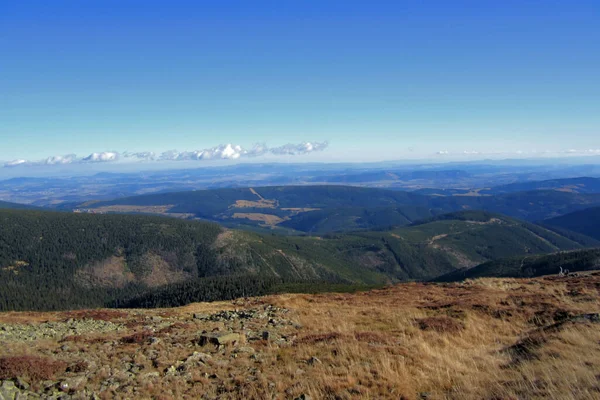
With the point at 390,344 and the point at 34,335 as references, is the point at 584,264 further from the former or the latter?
the point at 34,335

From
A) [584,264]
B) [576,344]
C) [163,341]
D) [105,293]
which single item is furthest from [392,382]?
[105,293]

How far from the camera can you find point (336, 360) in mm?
12133

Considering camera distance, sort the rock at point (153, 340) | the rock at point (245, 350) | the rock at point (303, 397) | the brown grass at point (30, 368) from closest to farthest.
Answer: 1. the rock at point (303, 397)
2. the brown grass at point (30, 368)
3. the rock at point (245, 350)
4. the rock at point (153, 340)

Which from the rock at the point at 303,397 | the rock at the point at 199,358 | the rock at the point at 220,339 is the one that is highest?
the rock at the point at 303,397

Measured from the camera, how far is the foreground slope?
31.0ft

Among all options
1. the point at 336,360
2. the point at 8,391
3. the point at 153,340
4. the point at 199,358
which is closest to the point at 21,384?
the point at 8,391

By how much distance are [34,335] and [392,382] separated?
70.9ft

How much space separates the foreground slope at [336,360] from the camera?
372 inches

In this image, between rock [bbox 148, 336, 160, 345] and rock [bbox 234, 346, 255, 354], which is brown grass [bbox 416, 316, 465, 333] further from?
rock [bbox 148, 336, 160, 345]

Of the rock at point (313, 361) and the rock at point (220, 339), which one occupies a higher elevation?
the rock at point (313, 361)

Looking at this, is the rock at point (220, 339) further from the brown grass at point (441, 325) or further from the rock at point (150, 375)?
the brown grass at point (441, 325)

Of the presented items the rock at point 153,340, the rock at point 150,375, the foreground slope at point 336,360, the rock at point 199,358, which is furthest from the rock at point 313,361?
the rock at point 153,340

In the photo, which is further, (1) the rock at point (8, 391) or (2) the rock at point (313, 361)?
(2) the rock at point (313, 361)

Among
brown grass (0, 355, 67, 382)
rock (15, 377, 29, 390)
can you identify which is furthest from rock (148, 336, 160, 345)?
rock (15, 377, 29, 390)
